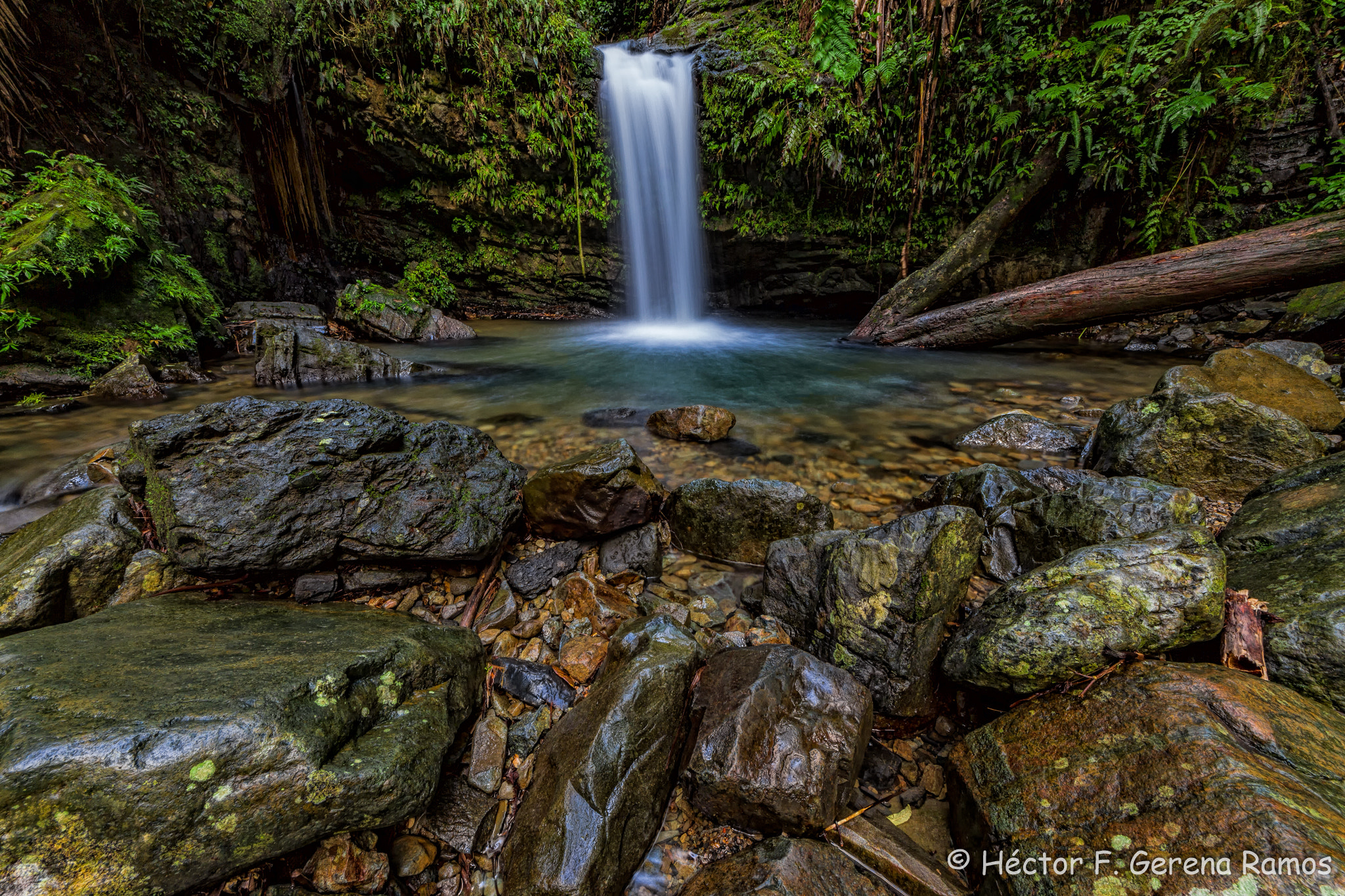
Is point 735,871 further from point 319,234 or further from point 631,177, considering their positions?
point 319,234

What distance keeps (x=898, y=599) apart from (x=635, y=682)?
1074mm

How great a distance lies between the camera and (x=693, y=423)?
162 inches

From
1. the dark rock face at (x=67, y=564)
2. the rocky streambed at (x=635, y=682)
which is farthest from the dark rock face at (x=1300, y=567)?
the dark rock face at (x=67, y=564)

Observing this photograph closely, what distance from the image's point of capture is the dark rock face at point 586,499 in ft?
8.54

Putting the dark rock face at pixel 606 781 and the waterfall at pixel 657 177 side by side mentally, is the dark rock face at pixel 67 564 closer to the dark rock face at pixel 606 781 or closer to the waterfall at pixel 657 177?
the dark rock face at pixel 606 781

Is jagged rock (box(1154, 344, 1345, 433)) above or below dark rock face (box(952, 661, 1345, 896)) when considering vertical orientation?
above

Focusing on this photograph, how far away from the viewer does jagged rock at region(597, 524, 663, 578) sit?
2.55 metres

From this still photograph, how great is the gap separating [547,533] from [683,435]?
1733 millimetres

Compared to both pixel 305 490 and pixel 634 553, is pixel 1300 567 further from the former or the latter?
pixel 305 490

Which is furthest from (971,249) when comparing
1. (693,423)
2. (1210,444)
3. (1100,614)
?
(1100,614)

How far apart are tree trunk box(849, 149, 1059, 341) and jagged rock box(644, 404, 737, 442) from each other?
5239mm

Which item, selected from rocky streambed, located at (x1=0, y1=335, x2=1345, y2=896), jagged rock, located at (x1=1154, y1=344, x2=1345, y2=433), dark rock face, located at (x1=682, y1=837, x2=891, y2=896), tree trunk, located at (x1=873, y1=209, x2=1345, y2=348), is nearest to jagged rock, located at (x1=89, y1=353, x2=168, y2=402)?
rocky streambed, located at (x1=0, y1=335, x2=1345, y2=896)

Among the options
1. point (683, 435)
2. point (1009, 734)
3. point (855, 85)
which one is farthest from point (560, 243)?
point (1009, 734)

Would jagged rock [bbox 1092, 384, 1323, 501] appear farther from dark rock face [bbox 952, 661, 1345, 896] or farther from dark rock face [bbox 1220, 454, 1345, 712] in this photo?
dark rock face [bbox 952, 661, 1345, 896]
